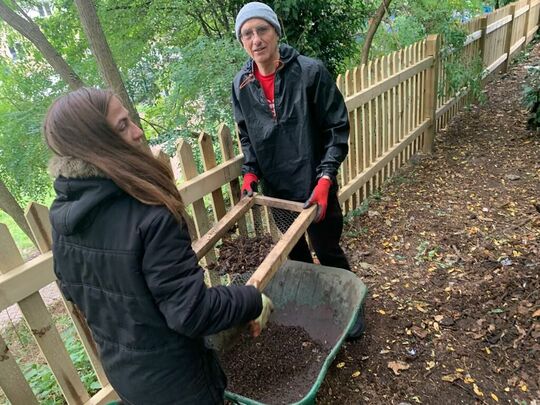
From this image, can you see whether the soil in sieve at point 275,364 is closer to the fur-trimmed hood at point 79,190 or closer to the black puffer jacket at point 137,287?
the black puffer jacket at point 137,287

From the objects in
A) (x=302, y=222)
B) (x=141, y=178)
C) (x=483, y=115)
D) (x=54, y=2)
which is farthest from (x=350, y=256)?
(x=54, y=2)

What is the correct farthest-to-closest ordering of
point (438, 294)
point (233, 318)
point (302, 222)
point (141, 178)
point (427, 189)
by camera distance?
1. point (427, 189)
2. point (438, 294)
3. point (302, 222)
4. point (233, 318)
5. point (141, 178)

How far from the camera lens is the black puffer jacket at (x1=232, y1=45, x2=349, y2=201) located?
2262 mm

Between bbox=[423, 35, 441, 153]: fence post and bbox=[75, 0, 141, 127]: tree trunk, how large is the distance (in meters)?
3.62

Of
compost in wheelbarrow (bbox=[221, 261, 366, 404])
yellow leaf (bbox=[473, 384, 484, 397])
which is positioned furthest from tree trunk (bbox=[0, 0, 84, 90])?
yellow leaf (bbox=[473, 384, 484, 397])

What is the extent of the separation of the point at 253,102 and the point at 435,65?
3878mm

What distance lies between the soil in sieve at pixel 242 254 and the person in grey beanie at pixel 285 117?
0.27m

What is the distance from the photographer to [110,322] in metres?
1.39

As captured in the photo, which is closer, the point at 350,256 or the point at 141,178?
the point at 141,178

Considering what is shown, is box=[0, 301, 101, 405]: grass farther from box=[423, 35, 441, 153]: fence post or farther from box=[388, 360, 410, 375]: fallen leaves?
box=[423, 35, 441, 153]: fence post

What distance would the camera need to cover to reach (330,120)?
2.33 meters

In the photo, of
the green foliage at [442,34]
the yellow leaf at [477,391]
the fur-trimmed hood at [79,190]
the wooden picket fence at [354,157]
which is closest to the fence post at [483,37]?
the wooden picket fence at [354,157]

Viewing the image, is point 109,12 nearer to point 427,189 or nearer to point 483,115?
point 427,189

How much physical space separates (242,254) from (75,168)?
1204 millimetres
